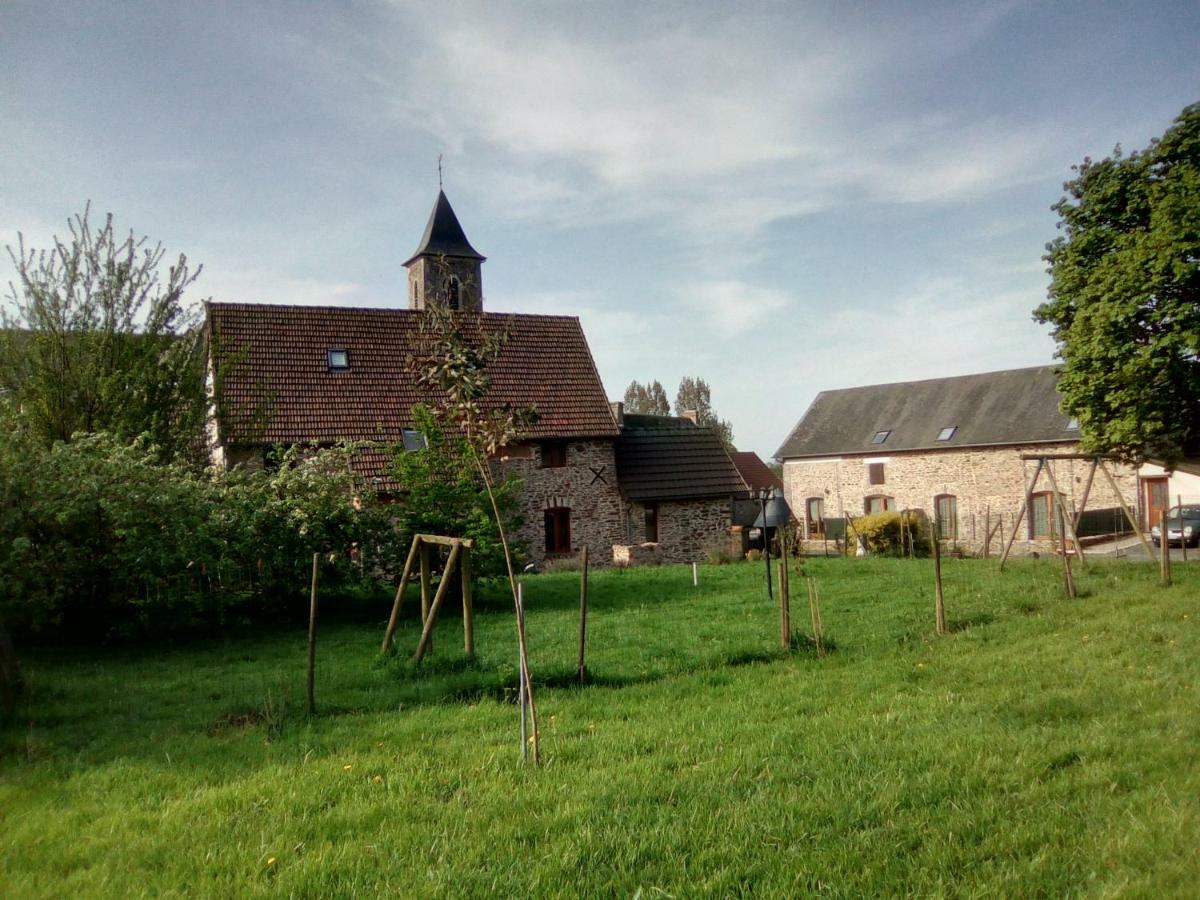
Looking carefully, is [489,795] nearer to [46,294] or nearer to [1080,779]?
[1080,779]

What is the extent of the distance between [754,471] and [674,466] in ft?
83.6

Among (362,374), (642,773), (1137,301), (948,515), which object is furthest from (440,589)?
(948,515)

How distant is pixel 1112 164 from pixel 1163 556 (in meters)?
7.73

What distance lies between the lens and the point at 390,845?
4.44 metres

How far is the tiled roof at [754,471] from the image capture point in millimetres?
49938

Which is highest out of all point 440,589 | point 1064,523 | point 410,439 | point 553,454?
point 410,439

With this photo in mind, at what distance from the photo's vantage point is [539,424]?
80.3ft

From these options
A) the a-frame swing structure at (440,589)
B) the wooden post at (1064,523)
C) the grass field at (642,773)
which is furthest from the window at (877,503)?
the a-frame swing structure at (440,589)

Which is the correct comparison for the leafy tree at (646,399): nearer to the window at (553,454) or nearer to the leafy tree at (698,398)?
the leafy tree at (698,398)

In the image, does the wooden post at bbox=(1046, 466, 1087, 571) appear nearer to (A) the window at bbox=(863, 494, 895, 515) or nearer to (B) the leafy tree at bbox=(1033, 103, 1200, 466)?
(B) the leafy tree at bbox=(1033, 103, 1200, 466)

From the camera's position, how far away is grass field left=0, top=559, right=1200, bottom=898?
4098mm

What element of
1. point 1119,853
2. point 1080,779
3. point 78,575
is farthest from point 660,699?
point 78,575

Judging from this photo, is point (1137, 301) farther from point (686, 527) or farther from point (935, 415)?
point (935, 415)

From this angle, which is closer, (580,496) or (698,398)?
(580,496)
